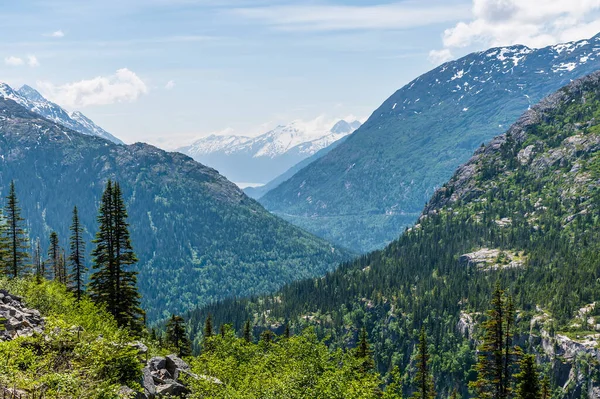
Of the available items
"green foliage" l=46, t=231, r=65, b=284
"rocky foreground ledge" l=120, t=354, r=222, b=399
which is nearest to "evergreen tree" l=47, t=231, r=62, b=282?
"green foliage" l=46, t=231, r=65, b=284

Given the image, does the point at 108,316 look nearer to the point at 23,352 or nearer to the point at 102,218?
the point at 102,218

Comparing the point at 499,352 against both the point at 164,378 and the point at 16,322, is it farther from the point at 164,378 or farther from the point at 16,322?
the point at 16,322

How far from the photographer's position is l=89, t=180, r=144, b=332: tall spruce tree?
67.1 meters

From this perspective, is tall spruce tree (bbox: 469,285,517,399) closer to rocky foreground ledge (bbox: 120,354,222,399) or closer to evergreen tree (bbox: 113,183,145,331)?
rocky foreground ledge (bbox: 120,354,222,399)

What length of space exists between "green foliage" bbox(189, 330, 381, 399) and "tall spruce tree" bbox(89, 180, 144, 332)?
12064mm

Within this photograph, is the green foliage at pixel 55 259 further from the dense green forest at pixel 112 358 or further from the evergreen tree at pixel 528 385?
the evergreen tree at pixel 528 385

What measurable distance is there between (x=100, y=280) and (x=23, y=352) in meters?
40.1

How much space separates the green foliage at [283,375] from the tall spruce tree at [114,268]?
12.1 meters

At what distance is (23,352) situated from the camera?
32219mm

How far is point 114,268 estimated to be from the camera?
2657 inches

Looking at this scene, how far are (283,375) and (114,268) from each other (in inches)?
1237

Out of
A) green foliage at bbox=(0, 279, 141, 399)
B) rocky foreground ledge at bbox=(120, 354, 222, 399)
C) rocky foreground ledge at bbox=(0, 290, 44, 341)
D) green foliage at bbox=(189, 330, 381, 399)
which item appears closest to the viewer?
green foliage at bbox=(0, 279, 141, 399)

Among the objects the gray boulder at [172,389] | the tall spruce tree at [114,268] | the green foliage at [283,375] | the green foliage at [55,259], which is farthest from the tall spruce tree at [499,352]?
the green foliage at [55,259]

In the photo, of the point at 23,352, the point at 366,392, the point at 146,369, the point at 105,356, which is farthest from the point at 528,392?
the point at 23,352
